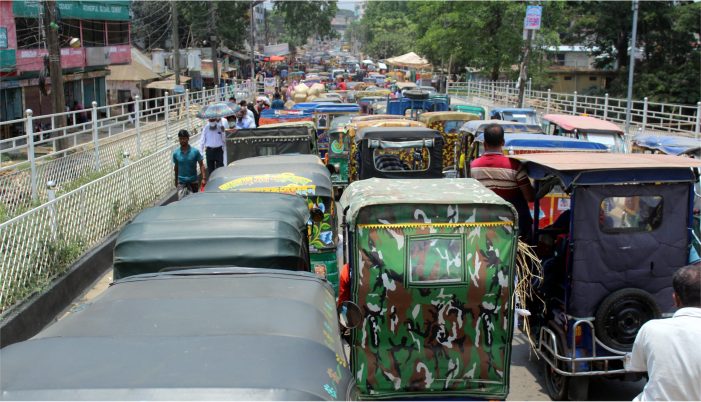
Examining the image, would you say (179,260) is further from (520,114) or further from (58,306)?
(520,114)

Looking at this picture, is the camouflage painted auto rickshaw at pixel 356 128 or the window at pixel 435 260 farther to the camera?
the camouflage painted auto rickshaw at pixel 356 128

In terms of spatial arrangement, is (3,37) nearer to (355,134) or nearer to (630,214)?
(355,134)

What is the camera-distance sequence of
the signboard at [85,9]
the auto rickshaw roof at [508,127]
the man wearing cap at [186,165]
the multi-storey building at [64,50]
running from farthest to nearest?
the signboard at [85,9] < the multi-storey building at [64,50] < the auto rickshaw roof at [508,127] < the man wearing cap at [186,165]

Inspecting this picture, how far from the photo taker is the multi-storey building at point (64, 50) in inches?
857

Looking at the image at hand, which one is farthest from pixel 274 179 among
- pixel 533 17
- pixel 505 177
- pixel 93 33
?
pixel 93 33

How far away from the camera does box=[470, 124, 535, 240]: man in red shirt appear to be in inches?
264

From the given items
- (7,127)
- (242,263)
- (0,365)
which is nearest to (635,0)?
(7,127)

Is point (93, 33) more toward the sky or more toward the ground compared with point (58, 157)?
more toward the sky

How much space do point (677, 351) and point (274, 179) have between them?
201 inches

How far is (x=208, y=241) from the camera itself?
4.87 metres

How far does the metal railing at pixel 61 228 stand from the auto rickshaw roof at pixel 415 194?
3414 mm

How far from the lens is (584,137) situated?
43.5 feet

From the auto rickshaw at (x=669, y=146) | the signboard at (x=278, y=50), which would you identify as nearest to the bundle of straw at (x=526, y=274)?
the auto rickshaw at (x=669, y=146)

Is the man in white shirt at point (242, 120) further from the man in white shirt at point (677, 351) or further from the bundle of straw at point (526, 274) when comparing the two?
A: the man in white shirt at point (677, 351)
